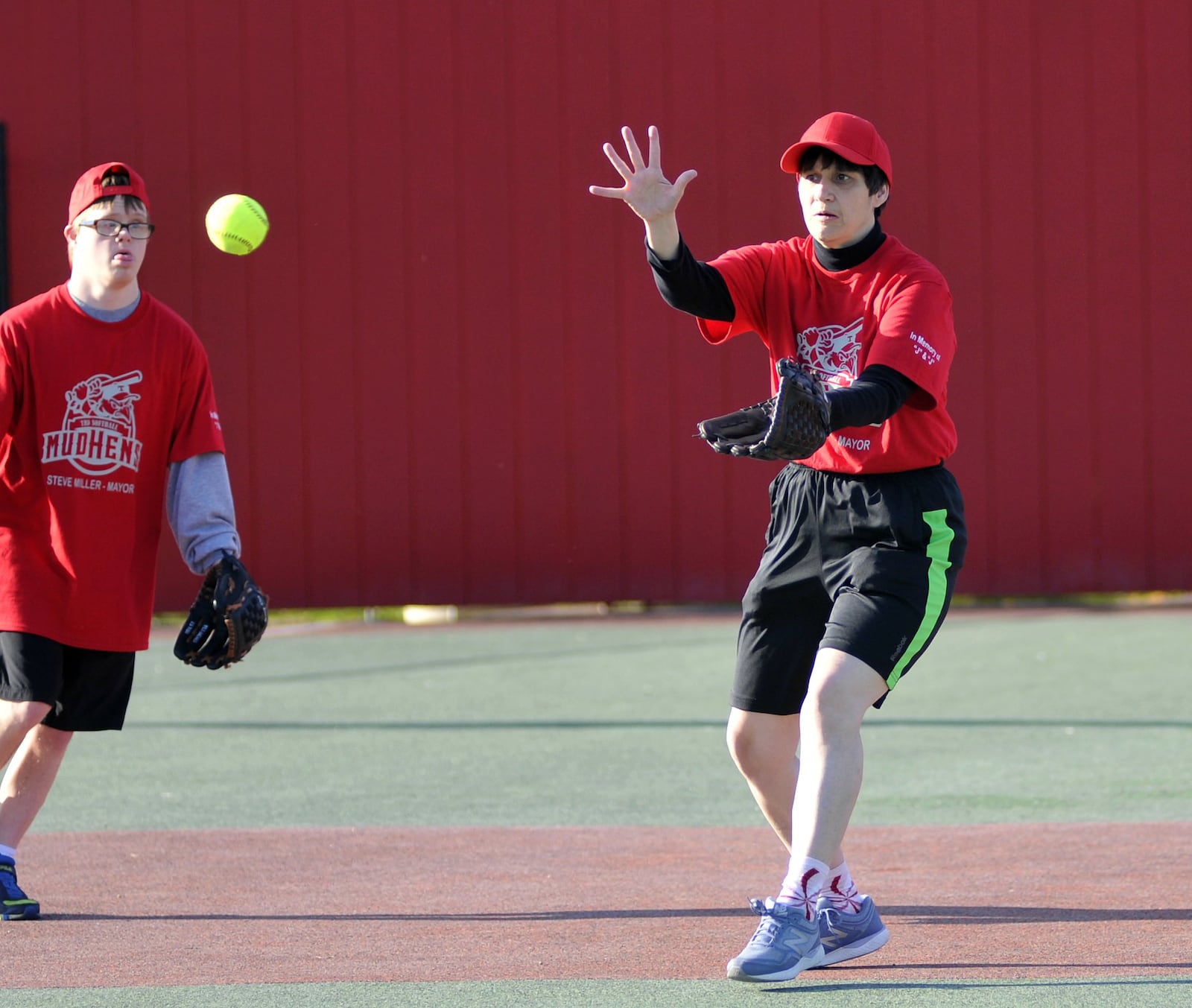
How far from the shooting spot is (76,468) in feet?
15.3

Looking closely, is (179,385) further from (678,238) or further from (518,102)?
(518,102)

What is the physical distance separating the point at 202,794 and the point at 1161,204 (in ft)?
23.7

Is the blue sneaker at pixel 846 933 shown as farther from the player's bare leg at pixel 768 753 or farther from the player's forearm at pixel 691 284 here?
the player's forearm at pixel 691 284

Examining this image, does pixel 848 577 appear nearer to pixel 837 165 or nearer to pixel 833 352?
pixel 833 352

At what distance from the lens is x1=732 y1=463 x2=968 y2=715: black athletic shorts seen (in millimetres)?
4051

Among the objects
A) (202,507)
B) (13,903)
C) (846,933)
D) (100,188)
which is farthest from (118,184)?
(846,933)

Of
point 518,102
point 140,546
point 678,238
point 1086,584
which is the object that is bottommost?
point 1086,584

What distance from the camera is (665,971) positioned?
4.09 metres

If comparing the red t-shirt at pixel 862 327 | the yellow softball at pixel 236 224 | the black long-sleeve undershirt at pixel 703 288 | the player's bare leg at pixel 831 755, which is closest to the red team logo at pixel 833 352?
the red t-shirt at pixel 862 327

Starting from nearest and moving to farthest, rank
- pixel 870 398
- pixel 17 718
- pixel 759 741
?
1. pixel 870 398
2. pixel 759 741
3. pixel 17 718

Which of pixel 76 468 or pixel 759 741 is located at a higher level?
pixel 76 468

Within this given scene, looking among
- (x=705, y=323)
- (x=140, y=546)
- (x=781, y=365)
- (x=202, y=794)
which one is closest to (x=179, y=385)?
(x=140, y=546)

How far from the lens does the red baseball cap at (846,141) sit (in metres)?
4.16

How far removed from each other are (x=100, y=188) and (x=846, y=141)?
2.05 meters
